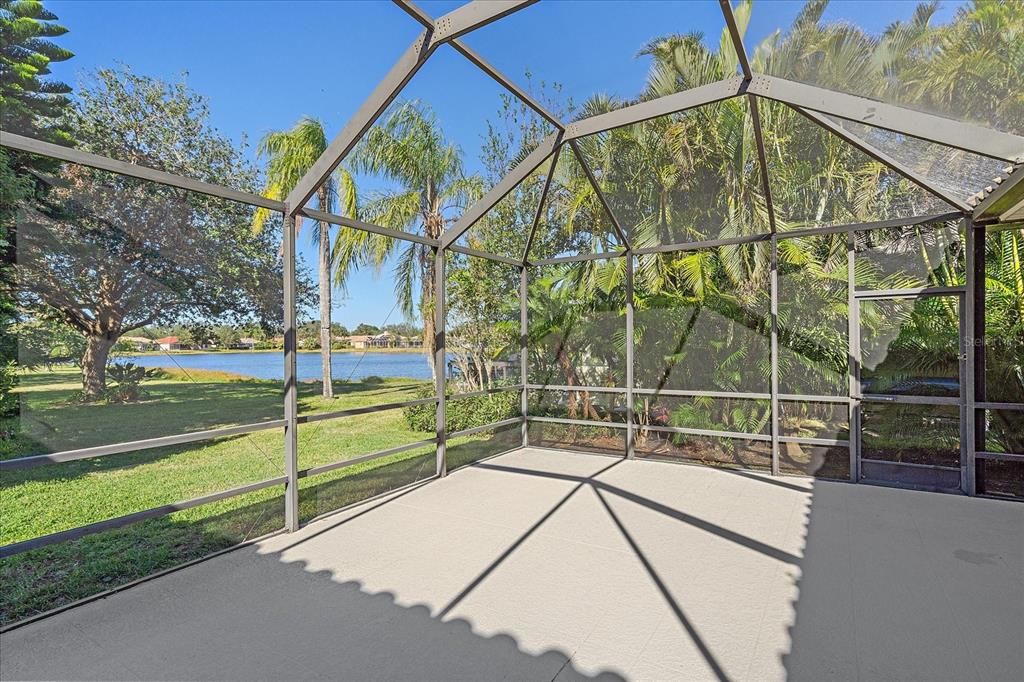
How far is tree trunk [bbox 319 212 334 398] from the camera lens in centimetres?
588

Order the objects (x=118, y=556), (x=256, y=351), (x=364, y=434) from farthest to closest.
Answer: (x=364, y=434), (x=256, y=351), (x=118, y=556)

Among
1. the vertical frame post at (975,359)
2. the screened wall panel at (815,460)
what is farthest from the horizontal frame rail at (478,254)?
the vertical frame post at (975,359)

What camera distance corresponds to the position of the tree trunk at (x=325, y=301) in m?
5.88

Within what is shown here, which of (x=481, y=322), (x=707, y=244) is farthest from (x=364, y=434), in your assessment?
(x=707, y=244)

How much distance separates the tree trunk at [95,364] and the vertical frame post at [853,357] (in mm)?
6756

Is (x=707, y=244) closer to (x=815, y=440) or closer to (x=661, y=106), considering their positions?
(x=661, y=106)

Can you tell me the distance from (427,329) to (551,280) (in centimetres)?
209

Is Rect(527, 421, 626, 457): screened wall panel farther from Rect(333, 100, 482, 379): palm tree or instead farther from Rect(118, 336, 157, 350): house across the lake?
Rect(118, 336, 157, 350): house across the lake

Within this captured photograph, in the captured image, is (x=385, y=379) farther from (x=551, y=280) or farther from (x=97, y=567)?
(x=97, y=567)

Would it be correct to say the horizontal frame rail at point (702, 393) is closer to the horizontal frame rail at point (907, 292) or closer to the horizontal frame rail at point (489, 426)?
the horizontal frame rail at point (907, 292)

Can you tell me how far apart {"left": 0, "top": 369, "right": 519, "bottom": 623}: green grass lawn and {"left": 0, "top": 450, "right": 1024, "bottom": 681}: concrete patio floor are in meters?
0.83

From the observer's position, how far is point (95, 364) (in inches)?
175

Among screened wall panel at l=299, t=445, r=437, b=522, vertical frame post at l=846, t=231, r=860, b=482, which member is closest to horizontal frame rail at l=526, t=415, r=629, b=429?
screened wall panel at l=299, t=445, r=437, b=522

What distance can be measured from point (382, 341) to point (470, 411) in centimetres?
169
